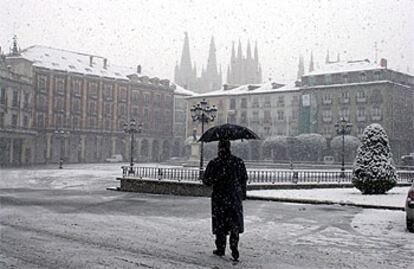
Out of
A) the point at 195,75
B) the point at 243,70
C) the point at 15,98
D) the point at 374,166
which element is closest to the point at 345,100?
the point at 15,98

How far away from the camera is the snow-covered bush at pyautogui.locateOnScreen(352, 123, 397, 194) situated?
19750 millimetres

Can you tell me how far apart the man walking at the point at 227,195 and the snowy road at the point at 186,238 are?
1.33 ft

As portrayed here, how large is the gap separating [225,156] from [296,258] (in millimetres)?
1911

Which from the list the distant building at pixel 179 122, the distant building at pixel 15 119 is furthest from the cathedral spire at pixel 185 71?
the distant building at pixel 15 119

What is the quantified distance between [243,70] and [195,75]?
49.8 feet

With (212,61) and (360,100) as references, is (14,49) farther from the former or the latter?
(212,61)

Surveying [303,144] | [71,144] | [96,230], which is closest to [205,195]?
[96,230]

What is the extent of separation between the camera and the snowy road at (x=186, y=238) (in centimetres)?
788

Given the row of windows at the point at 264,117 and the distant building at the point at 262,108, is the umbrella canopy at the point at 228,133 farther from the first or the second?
the row of windows at the point at 264,117

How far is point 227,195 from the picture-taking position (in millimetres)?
8125

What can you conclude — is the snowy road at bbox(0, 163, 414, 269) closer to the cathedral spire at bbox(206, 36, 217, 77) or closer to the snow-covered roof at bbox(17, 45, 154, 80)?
the snow-covered roof at bbox(17, 45, 154, 80)

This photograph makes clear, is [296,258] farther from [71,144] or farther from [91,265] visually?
[71,144]

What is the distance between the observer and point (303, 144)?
202ft

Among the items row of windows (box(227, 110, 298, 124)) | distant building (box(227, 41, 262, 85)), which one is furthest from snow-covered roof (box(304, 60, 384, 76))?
distant building (box(227, 41, 262, 85))
